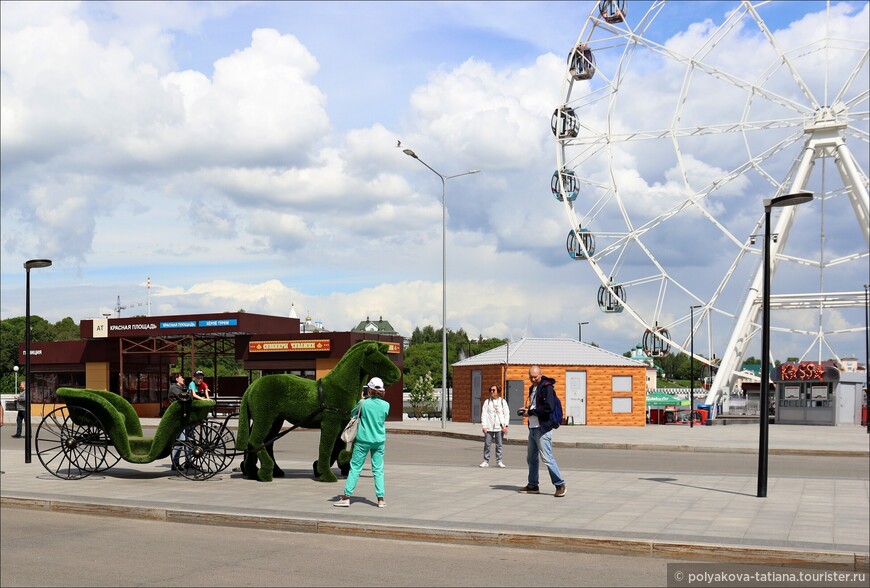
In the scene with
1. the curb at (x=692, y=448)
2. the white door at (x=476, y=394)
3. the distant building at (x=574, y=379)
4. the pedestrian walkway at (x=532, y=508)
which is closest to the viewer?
the pedestrian walkway at (x=532, y=508)

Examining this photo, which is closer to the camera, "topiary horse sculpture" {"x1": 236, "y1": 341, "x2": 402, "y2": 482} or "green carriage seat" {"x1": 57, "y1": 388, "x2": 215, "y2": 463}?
"topiary horse sculpture" {"x1": 236, "y1": 341, "x2": 402, "y2": 482}

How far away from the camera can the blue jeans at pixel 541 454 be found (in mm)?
13477

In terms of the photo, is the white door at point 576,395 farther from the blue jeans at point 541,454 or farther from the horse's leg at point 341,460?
the blue jeans at point 541,454

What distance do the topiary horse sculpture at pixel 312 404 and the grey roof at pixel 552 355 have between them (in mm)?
25864

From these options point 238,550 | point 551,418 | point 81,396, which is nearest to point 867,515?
point 551,418

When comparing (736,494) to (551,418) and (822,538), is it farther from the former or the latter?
(822,538)

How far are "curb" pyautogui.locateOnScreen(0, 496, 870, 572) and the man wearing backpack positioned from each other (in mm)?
3345

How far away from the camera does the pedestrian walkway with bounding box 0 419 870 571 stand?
9766 mm

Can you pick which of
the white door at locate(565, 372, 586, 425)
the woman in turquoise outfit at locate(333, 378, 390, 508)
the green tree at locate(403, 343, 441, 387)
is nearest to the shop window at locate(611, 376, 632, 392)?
the white door at locate(565, 372, 586, 425)

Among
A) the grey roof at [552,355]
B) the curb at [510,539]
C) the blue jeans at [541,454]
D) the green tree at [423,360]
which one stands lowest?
the green tree at [423,360]

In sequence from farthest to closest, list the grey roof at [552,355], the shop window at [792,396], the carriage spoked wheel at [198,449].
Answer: the shop window at [792,396] < the grey roof at [552,355] < the carriage spoked wheel at [198,449]

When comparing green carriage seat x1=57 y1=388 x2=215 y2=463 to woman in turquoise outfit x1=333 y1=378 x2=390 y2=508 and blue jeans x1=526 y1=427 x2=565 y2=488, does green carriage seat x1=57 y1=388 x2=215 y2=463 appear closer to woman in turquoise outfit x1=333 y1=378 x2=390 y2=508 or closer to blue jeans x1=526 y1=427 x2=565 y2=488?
woman in turquoise outfit x1=333 y1=378 x2=390 y2=508

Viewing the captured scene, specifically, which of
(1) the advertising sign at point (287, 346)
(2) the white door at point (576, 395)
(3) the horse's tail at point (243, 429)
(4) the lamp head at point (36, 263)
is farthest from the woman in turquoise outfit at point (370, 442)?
(1) the advertising sign at point (287, 346)

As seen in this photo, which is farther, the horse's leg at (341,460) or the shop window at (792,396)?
the shop window at (792,396)
